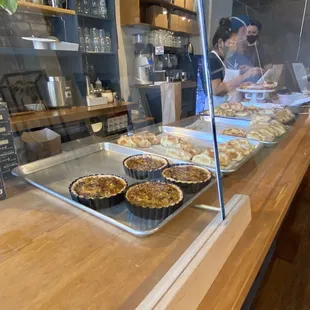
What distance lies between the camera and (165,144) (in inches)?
42.6

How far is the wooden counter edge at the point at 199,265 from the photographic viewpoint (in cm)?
39

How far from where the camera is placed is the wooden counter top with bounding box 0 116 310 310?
0.40 meters

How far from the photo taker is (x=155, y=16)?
2.94 metres

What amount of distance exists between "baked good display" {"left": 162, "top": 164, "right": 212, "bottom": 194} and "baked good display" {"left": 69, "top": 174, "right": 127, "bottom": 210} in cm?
14

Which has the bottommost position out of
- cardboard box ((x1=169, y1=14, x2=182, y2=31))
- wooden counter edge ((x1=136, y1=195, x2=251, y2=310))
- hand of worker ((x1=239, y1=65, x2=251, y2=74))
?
wooden counter edge ((x1=136, y1=195, x2=251, y2=310))

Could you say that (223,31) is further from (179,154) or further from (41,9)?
(179,154)

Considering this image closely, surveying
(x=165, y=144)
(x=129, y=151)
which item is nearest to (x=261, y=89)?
(x=165, y=144)

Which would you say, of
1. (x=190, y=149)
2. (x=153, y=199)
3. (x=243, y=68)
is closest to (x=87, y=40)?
(x=243, y=68)

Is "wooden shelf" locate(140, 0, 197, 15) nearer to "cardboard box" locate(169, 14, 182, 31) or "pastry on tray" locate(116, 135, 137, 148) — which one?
"cardboard box" locate(169, 14, 182, 31)

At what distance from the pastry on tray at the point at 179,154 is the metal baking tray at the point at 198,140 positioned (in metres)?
0.02

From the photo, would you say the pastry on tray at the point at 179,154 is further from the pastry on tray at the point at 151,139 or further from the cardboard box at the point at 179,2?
the cardboard box at the point at 179,2

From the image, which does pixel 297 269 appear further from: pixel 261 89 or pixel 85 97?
pixel 85 97

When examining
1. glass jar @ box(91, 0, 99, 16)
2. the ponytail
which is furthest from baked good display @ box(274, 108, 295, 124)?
glass jar @ box(91, 0, 99, 16)

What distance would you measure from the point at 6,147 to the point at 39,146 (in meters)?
0.17
